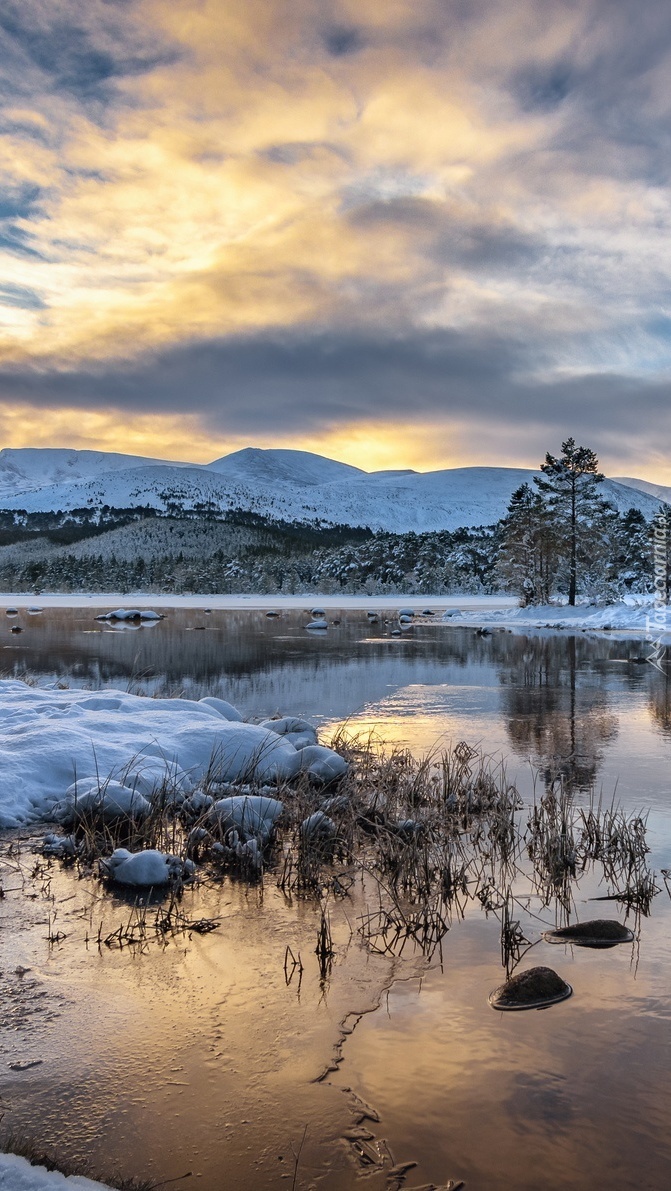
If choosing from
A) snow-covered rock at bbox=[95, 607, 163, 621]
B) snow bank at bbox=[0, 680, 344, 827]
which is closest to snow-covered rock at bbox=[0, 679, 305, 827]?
snow bank at bbox=[0, 680, 344, 827]

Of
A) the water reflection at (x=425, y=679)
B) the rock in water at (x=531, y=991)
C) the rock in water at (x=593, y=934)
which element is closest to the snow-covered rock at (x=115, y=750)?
the water reflection at (x=425, y=679)

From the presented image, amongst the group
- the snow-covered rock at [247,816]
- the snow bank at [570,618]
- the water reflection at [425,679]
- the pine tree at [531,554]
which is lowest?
the water reflection at [425,679]

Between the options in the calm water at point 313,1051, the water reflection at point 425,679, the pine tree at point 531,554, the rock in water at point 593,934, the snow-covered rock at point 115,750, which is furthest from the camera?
the pine tree at point 531,554

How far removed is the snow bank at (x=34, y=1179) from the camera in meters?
3.36

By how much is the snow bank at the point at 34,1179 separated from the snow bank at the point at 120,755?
15.9 feet

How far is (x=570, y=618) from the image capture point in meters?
50.1

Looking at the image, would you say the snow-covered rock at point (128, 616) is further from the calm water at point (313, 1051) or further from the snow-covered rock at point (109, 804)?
the calm water at point (313, 1051)

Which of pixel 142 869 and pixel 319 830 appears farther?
pixel 319 830

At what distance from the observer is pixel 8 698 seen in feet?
44.4

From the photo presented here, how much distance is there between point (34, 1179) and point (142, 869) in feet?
12.3

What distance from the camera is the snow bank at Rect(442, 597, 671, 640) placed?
1799 inches

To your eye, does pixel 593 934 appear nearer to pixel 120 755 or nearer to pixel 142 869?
pixel 142 869

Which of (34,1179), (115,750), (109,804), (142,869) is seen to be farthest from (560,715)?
(34,1179)

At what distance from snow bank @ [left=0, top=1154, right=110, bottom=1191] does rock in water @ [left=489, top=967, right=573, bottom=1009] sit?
2.64 meters
